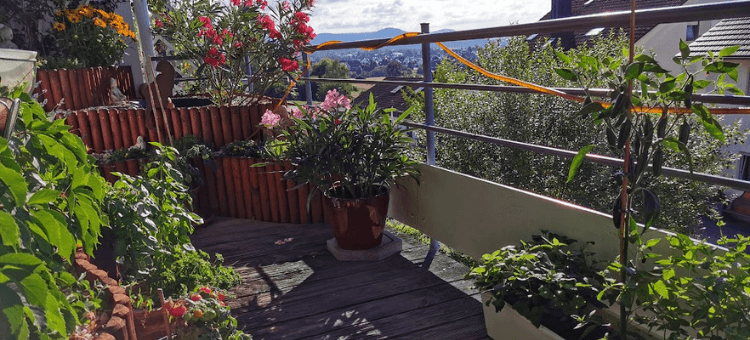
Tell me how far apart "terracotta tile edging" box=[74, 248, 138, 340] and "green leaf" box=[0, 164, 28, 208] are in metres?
0.81

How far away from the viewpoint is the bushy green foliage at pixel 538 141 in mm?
13672

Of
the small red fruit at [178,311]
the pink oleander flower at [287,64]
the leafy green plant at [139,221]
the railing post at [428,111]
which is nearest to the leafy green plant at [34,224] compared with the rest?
the small red fruit at [178,311]

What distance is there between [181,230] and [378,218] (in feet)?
3.29

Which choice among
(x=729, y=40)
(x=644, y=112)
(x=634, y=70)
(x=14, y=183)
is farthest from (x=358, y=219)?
(x=729, y=40)

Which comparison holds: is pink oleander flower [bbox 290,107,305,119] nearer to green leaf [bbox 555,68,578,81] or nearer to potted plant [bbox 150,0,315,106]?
potted plant [bbox 150,0,315,106]

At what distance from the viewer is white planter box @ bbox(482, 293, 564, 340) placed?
5.79ft

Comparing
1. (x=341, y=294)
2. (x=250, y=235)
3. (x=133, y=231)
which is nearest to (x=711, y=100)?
(x=341, y=294)

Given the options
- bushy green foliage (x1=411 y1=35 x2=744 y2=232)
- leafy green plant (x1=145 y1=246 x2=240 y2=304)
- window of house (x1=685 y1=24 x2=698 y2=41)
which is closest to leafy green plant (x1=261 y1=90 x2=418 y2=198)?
leafy green plant (x1=145 y1=246 x2=240 y2=304)

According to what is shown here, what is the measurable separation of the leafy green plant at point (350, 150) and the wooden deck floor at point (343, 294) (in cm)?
42

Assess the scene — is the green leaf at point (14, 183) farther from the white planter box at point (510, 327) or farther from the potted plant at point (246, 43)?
the potted plant at point (246, 43)

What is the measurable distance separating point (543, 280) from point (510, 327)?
248 mm

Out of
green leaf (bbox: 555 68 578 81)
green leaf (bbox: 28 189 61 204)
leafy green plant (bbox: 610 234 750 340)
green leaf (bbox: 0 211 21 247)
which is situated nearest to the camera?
green leaf (bbox: 0 211 21 247)

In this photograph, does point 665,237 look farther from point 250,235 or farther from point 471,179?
point 250,235

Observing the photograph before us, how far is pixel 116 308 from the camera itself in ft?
5.44
